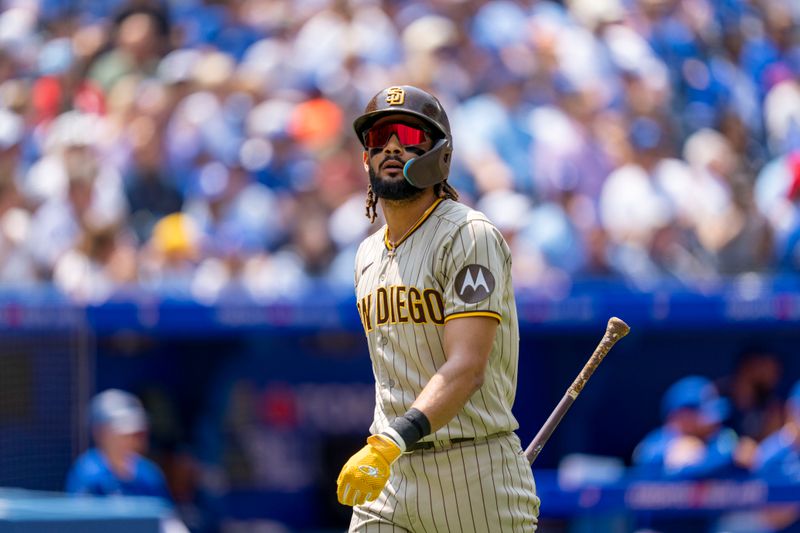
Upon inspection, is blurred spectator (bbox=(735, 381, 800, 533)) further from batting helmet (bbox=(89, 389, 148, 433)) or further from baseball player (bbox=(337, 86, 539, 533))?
baseball player (bbox=(337, 86, 539, 533))

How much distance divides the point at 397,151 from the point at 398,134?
0.15 feet

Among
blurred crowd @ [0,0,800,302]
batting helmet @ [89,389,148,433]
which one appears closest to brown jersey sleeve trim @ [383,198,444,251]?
batting helmet @ [89,389,148,433]

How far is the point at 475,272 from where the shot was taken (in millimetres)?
3736

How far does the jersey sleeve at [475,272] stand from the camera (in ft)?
12.2

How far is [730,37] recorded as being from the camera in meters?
12.6

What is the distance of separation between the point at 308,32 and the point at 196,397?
3.22m

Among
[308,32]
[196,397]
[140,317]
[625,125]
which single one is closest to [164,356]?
[196,397]

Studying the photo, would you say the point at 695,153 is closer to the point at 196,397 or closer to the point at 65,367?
the point at 196,397

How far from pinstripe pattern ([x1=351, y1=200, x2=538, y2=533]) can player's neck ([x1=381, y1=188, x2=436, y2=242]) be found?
0.06 m

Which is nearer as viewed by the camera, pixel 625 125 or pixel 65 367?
pixel 65 367

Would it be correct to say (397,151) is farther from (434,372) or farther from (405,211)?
(434,372)

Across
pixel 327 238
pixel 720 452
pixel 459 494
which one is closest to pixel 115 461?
pixel 327 238

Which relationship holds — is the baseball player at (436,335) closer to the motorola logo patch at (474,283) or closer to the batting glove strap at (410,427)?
the motorola logo patch at (474,283)

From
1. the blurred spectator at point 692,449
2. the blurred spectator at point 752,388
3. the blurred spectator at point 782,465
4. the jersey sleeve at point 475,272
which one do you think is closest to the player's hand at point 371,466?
the jersey sleeve at point 475,272
